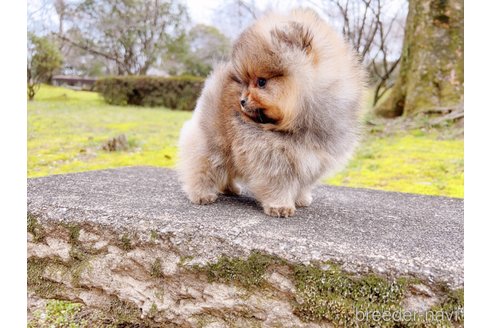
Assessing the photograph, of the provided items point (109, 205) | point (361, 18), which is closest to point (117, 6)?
point (361, 18)

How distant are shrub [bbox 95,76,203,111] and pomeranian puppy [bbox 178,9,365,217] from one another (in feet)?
37.1

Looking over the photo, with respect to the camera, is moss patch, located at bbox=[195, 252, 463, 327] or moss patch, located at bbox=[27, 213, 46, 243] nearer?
moss patch, located at bbox=[195, 252, 463, 327]

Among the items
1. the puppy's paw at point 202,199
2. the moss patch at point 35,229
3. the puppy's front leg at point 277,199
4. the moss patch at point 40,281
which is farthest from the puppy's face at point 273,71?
the moss patch at point 40,281

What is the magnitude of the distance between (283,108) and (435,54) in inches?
247

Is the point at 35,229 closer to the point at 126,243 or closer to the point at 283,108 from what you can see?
the point at 126,243

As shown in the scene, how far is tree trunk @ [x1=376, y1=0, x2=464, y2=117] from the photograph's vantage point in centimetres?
696

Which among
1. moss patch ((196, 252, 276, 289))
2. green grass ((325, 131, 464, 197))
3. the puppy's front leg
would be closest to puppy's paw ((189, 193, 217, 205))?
the puppy's front leg

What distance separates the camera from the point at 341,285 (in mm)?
1661

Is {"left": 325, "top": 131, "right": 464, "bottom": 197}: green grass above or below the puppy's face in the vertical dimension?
below

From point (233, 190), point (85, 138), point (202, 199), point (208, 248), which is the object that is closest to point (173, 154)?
point (85, 138)

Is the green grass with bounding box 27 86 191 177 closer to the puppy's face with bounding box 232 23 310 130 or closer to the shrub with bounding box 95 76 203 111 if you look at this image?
the shrub with bounding box 95 76 203 111

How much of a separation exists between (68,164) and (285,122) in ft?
13.2

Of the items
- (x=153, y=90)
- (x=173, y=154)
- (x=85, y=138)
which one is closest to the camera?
(x=173, y=154)

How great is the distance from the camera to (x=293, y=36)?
1912 millimetres
